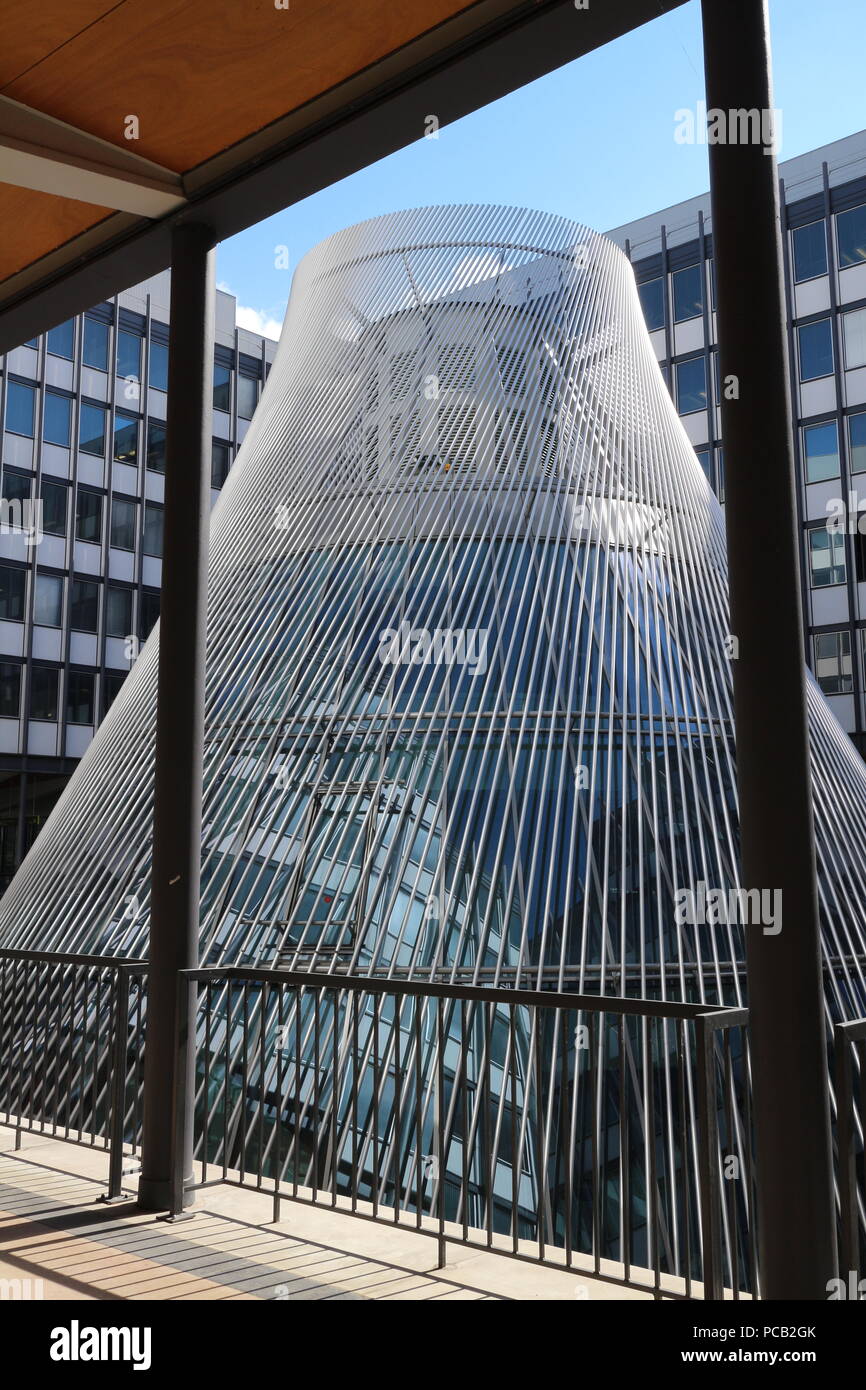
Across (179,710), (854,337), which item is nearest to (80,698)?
(854,337)

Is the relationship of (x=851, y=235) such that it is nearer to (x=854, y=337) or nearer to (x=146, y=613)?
(x=854, y=337)

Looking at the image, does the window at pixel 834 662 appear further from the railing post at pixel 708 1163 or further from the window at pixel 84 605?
the railing post at pixel 708 1163

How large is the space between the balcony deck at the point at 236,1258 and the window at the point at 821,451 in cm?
2493

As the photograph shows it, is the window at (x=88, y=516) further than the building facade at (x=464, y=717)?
Yes

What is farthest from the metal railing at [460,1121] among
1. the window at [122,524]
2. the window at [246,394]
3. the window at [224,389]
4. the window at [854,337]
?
the window at [246,394]

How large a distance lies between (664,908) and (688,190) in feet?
82.7

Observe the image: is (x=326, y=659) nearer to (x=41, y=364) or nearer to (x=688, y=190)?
(x=41, y=364)

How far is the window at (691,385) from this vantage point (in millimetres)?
28297

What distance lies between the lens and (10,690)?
88.0 ft

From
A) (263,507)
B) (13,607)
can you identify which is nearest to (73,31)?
(263,507)

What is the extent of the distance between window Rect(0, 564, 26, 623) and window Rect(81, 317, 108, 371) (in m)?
5.87

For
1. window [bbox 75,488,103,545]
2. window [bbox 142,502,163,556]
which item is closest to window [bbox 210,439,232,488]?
window [bbox 142,502,163,556]

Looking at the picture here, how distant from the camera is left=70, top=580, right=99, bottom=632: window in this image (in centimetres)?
2838

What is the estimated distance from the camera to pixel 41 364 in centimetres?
2802
